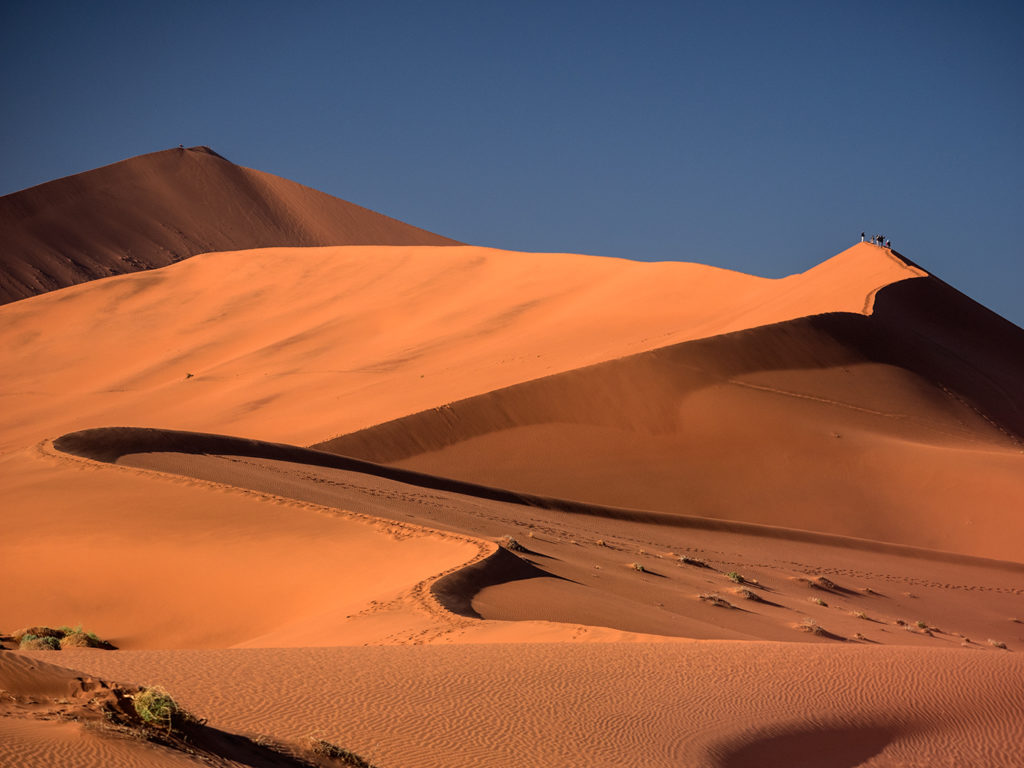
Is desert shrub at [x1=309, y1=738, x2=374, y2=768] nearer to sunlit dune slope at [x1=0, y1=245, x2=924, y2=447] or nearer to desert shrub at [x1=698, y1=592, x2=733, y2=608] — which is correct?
desert shrub at [x1=698, y1=592, x2=733, y2=608]

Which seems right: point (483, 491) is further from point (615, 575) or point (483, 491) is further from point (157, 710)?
point (157, 710)

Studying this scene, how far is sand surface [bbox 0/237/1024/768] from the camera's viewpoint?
7691 millimetres

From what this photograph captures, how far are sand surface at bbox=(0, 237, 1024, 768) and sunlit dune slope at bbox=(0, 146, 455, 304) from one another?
16.2 meters

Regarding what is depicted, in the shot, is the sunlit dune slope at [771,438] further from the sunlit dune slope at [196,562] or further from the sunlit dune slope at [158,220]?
the sunlit dune slope at [158,220]

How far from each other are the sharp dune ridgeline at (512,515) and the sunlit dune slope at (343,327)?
0.24 m

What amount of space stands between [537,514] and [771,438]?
31.4 ft

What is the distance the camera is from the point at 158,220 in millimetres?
79188

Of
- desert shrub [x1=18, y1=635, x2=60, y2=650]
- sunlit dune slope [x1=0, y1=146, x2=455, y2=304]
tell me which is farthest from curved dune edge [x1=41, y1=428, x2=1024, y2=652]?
sunlit dune slope [x1=0, y1=146, x2=455, y2=304]

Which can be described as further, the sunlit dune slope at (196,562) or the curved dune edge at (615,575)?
the sunlit dune slope at (196,562)

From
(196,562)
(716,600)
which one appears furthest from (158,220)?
(716,600)

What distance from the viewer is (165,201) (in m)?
82.7

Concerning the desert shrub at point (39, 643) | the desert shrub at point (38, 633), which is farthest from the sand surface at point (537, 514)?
the desert shrub at point (39, 643)

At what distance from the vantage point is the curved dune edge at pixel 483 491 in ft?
70.5

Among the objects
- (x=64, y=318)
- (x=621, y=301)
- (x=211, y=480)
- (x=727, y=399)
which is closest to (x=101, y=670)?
(x=211, y=480)
